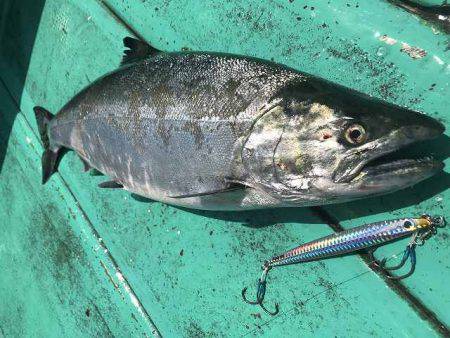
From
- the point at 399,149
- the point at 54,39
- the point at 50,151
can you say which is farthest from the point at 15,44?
the point at 399,149

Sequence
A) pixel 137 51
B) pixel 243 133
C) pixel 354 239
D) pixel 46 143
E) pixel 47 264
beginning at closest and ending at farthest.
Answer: pixel 243 133 < pixel 354 239 < pixel 137 51 < pixel 46 143 < pixel 47 264

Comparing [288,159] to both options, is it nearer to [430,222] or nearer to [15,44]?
[430,222]

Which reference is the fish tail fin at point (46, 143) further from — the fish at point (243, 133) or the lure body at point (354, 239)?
the lure body at point (354, 239)

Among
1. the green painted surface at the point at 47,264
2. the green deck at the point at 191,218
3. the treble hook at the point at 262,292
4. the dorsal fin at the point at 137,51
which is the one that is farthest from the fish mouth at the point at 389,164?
the green painted surface at the point at 47,264

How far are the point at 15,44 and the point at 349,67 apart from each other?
2823 mm

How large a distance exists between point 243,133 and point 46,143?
6.15ft

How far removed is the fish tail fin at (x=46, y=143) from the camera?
3.29 meters

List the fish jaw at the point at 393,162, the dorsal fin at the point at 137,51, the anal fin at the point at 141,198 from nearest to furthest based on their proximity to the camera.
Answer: the fish jaw at the point at 393,162 → the dorsal fin at the point at 137,51 → the anal fin at the point at 141,198

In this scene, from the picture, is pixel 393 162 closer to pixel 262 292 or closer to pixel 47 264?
pixel 262 292

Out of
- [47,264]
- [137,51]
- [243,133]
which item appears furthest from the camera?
[47,264]

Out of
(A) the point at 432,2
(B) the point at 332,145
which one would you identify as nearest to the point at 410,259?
(B) the point at 332,145

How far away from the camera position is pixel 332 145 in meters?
1.79

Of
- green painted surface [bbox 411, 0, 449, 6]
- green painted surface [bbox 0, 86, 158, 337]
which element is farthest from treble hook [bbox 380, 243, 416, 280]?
green painted surface [bbox 0, 86, 158, 337]

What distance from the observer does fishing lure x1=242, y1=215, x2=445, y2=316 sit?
1968 mm
